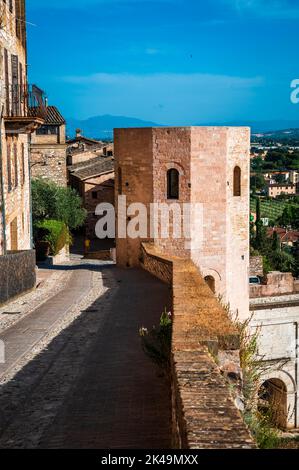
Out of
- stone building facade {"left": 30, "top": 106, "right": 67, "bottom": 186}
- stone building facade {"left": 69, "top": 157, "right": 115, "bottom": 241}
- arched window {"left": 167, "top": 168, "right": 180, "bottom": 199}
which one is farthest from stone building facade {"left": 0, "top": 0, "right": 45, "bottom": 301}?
stone building facade {"left": 69, "top": 157, "right": 115, "bottom": 241}

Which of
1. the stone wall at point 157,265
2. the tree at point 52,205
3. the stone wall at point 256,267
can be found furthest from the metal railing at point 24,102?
the tree at point 52,205

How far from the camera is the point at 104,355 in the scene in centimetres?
1047

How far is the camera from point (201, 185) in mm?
→ 20531

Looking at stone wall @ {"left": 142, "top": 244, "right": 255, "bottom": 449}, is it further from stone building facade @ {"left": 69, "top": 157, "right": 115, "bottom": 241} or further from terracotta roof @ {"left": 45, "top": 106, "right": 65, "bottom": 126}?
terracotta roof @ {"left": 45, "top": 106, "right": 65, "bottom": 126}

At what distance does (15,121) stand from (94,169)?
3175 cm

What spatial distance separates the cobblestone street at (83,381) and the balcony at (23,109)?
642 cm

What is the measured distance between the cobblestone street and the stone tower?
560 cm

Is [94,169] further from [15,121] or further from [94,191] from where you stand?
[15,121]

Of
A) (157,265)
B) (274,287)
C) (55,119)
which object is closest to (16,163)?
(157,265)

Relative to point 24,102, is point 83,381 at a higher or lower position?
lower

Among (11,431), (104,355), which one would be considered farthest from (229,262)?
(11,431)

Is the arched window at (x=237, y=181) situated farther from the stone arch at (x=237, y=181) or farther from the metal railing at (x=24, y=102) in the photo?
the metal railing at (x=24, y=102)
